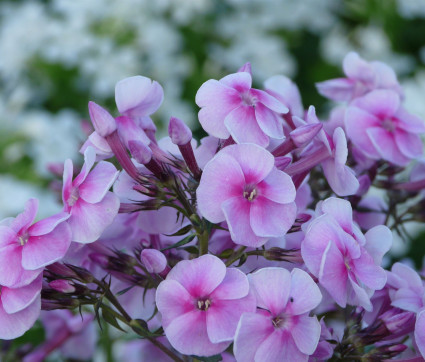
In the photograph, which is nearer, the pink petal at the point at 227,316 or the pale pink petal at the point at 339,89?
the pink petal at the point at 227,316

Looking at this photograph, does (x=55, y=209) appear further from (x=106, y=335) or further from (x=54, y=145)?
(x=106, y=335)

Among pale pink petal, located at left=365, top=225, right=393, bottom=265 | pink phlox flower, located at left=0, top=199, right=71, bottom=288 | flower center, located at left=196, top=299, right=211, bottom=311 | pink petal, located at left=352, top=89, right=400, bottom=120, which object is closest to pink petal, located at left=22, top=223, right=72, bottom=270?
pink phlox flower, located at left=0, top=199, right=71, bottom=288

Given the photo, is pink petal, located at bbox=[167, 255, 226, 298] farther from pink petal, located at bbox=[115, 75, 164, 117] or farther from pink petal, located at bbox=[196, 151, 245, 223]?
pink petal, located at bbox=[115, 75, 164, 117]

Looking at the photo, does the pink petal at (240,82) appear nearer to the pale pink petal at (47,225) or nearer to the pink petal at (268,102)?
the pink petal at (268,102)

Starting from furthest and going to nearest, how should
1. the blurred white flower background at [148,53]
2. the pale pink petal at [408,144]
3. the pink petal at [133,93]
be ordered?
the blurred white flower background at [148,53]
the pale pink petal at [408,144]
the pink petal at [133,93]

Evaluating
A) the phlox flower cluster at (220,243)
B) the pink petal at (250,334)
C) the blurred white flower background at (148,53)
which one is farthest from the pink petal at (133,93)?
the blurred white flower background at (148,53)

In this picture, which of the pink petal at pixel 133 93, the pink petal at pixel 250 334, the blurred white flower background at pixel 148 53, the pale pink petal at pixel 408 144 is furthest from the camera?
the blurred white flower background at pixel 148 53
